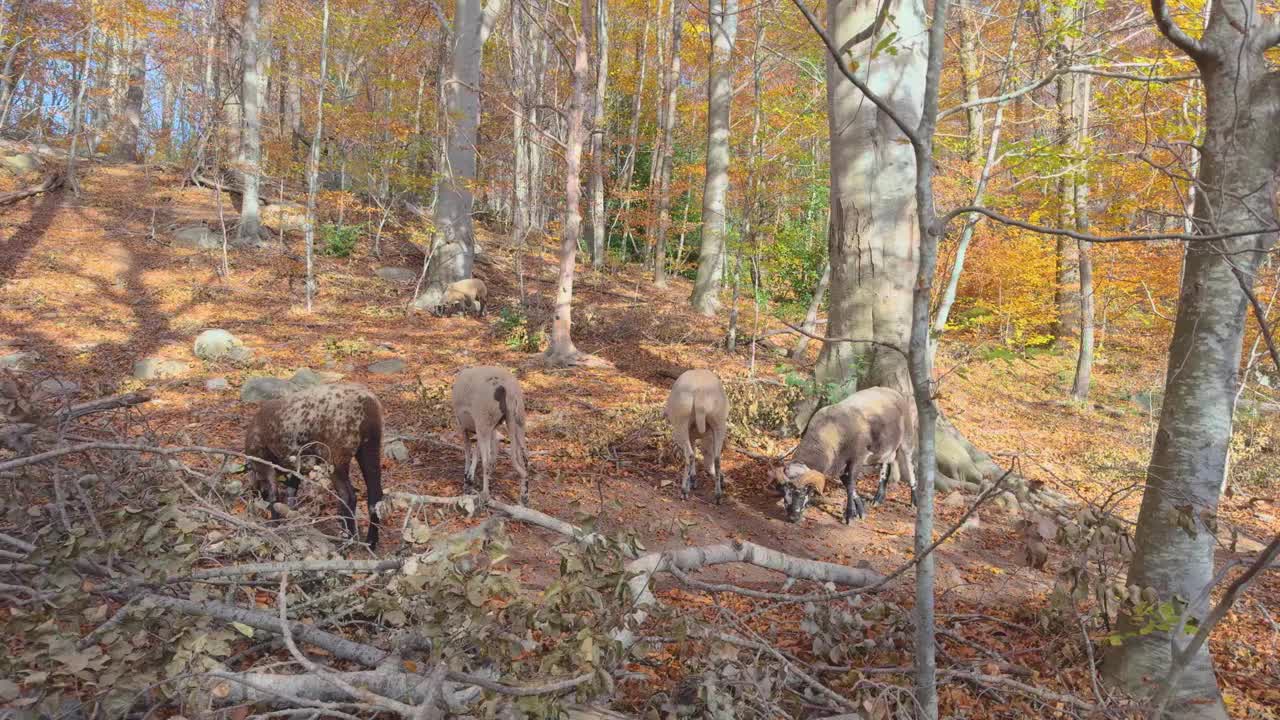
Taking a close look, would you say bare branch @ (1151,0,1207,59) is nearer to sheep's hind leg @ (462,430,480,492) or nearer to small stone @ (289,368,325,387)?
sheep's hind leg @ (462,430,480,492)

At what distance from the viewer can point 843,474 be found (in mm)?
7648

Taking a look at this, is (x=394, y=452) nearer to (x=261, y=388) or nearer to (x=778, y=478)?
(x=261, y=388)

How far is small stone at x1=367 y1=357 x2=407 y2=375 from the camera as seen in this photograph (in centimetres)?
1188

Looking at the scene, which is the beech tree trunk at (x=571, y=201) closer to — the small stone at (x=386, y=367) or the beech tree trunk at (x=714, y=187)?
the small stone at (x=386, y=367)

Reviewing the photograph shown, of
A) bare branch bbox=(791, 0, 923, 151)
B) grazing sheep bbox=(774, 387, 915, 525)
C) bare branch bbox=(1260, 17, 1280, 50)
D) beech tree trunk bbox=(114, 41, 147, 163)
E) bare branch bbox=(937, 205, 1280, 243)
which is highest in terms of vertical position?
beech tree trunk bbox=(114, 41, 147, 163)

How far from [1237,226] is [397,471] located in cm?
747

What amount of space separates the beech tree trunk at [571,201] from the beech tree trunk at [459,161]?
624 centimetres

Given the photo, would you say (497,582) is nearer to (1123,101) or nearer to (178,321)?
(1123,101)

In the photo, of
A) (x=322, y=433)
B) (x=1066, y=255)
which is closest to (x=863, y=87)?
(x=322, y=433)

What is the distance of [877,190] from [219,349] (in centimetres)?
1101

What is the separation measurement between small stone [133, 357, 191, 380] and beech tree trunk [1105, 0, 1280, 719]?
1225 cm

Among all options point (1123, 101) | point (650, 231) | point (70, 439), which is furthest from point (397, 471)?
point (650, 231)

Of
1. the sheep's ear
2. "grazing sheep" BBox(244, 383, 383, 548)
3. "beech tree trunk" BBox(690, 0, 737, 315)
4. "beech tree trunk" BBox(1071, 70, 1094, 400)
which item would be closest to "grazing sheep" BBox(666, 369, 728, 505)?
the sheep's ear

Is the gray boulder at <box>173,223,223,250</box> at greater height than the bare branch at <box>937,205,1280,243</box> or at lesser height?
greater
